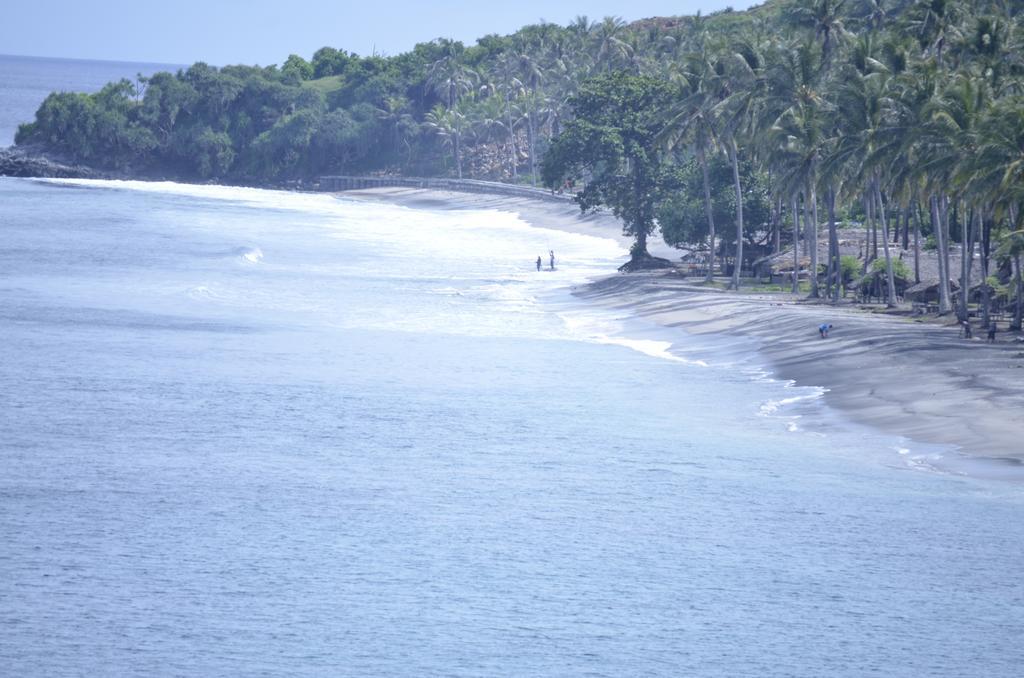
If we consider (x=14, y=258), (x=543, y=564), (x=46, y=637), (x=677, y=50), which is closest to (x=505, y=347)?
(x=543, y=564)

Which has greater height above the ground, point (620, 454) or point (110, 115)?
point (110, 115)

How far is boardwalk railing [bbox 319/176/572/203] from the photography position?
143 meters

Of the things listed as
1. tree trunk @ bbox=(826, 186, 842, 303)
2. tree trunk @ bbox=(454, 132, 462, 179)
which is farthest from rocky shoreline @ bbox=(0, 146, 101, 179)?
tree trunk @ bbox=(826, 186, 842, 303)

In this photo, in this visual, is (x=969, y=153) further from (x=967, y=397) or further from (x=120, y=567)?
(x=120, y=567)

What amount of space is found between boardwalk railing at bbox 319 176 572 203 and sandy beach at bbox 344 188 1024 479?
63109 millimetres

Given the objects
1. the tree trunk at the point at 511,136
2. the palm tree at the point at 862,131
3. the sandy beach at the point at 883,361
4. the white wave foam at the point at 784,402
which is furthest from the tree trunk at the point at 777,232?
the tree trunk at the point at 511,136

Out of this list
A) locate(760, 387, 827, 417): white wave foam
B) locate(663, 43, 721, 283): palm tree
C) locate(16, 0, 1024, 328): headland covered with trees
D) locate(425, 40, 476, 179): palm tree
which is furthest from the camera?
locate(425, 40, 476, 179): palm tree

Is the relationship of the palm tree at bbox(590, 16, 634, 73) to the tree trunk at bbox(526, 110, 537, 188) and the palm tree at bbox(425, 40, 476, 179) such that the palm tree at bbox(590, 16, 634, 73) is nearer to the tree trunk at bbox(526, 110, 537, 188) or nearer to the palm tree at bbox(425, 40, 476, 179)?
the tree trunk at bbox(526, 110, 537, 188)

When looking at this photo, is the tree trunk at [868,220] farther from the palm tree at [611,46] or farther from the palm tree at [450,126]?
the palm tree at [450,126]

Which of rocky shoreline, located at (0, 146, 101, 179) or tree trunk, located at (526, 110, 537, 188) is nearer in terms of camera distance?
tree trunk, located at (526, 110, 537, 188)

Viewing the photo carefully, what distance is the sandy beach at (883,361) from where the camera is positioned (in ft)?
134

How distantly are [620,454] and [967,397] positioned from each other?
449 inches

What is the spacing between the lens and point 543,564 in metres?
32.5

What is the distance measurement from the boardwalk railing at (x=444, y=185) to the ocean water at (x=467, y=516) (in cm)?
7786
